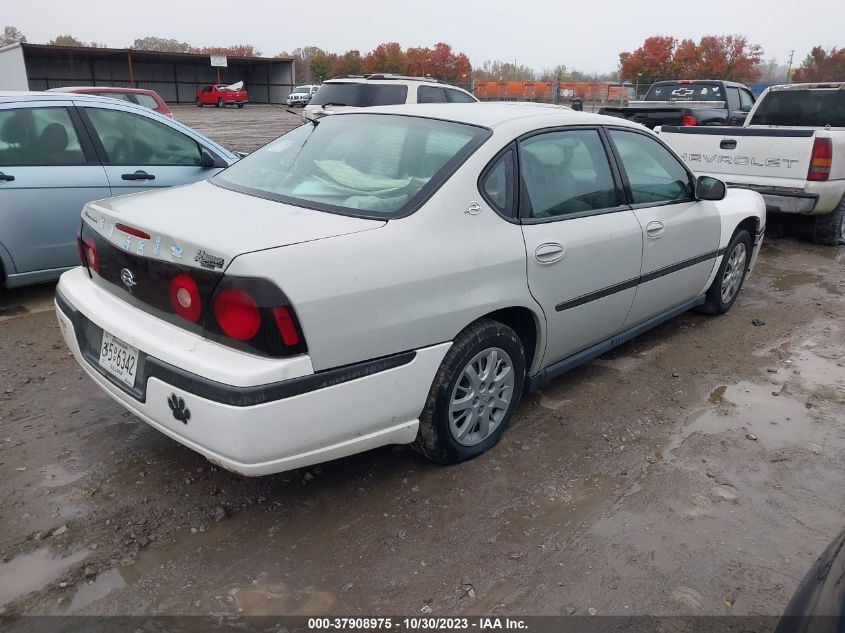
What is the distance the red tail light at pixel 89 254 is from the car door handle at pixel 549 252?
6.54ft

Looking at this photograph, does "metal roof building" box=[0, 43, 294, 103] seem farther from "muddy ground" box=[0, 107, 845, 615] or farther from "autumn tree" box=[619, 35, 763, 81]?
"muddy ground" box=[0, 107, 845, 615]

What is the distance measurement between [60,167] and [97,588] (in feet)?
12.3

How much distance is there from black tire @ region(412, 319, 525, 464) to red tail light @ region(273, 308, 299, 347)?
0.74 m

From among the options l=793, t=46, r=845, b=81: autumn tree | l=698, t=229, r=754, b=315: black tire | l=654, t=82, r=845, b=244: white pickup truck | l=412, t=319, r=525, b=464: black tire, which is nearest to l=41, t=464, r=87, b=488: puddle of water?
l=412, t=319, r=525, b=464: black tire

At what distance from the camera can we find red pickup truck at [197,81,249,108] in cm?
4316

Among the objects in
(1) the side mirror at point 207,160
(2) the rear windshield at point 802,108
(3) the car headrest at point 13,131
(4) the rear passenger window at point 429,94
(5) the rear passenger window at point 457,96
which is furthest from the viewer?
(5) the rear passenger window at point 457,96

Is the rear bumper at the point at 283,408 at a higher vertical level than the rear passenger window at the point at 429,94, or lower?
lower

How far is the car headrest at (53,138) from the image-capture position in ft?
16.4

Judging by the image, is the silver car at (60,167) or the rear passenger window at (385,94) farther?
the rear passenger window at (385,94)

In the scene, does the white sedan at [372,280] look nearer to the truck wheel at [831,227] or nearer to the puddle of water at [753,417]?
the puddle of water at [753,417]

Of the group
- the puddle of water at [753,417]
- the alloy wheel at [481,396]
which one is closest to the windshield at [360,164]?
the alloy wheel at [481,396]

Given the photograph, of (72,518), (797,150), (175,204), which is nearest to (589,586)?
Result: (72,518)

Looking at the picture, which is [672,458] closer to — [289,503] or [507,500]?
[507,500]

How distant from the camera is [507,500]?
2.91 metres
